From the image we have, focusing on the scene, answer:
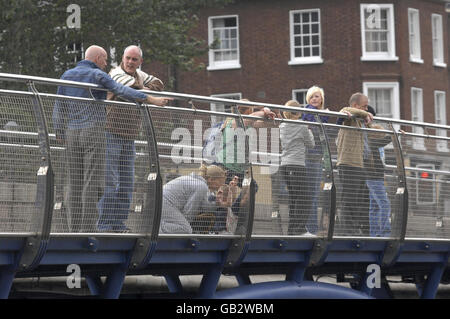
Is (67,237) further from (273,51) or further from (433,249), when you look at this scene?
(273,51)

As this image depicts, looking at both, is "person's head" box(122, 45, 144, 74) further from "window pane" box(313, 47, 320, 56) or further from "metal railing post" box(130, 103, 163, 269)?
"window pane" box(313, 47, 320, 56)

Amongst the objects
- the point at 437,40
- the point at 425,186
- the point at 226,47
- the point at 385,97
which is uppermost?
the point at 437,40

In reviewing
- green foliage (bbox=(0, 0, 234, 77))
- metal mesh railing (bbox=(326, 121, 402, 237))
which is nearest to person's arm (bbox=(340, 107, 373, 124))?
metal mesh railing (bbox=(326, 121, 402, 237))

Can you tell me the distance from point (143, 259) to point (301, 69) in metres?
35.5

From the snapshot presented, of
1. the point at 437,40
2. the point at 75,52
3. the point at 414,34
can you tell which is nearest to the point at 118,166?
the point at 75,52

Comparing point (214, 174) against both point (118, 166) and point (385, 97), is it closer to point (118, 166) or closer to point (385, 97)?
point (118, 166)

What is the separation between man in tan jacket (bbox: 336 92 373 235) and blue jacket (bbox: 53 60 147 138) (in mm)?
3164

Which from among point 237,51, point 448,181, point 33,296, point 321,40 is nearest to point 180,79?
point 237,51

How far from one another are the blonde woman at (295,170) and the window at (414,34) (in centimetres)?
3533

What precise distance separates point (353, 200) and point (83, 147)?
3951mm

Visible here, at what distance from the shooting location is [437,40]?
5053cm

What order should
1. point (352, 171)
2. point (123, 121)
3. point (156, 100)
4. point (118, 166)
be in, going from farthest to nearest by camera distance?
point (352, 171) < point (156, 100) < point (123, 121) < point (118, 166)

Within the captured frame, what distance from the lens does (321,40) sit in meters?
47.4

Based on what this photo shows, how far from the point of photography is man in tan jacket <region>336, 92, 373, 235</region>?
1452 cm
